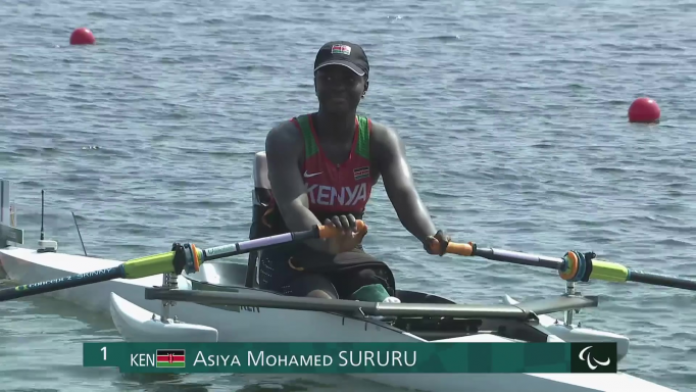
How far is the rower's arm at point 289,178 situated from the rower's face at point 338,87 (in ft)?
0.90

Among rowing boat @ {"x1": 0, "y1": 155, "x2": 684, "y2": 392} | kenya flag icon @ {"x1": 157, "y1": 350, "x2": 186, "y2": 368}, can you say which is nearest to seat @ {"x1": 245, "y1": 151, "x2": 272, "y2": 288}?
rowing boat @ {"x1": 0, "y1": 155, "x2": 684, "y2": 392}

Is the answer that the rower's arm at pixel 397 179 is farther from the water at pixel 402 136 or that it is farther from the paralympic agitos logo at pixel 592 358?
the paralympic agitos logo at pixel 592 358

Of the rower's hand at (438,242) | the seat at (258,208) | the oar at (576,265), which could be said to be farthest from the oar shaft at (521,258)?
the seat at (258,208)

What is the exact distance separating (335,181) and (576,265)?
1462mm

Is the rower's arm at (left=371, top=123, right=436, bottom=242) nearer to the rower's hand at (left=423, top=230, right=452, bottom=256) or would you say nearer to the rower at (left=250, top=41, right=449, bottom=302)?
the rower at (left=250, top=41, right=449, bottom=302)

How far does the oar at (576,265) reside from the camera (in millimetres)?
7555

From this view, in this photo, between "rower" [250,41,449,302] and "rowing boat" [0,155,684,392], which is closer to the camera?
"rowing boat" [0,155,684,392]

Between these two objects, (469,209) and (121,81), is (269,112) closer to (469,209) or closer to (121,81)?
(121,81)

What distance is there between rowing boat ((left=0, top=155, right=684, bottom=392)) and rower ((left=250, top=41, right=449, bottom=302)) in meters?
0.23

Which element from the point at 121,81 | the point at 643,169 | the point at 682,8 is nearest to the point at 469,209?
the point at 643,169

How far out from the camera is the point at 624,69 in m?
23.2

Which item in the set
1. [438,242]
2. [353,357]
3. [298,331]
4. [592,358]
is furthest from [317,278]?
[592,358]

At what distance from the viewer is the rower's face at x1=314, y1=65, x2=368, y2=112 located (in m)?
7.62

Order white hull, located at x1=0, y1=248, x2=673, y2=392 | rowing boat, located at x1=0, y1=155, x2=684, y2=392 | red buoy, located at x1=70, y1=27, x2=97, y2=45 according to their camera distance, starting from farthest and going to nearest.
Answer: red buoy, located at x1=70, y1=27, x2=97, y2=45, rowing boat, located at x1=0, y1=155, x2=684, y2=392, white hull, located at x1=0, y1=248, x2=673, y2=392
